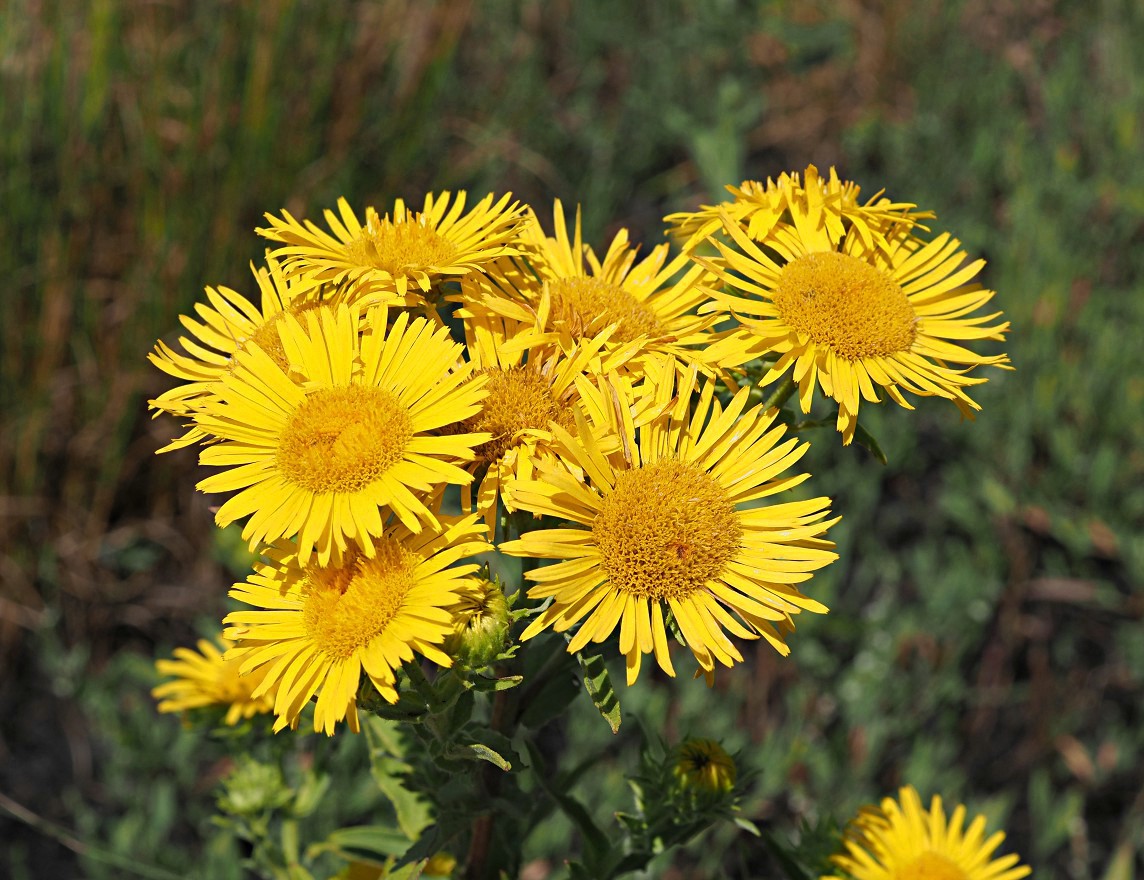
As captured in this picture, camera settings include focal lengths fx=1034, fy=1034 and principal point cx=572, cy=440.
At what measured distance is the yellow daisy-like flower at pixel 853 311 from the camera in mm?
1696

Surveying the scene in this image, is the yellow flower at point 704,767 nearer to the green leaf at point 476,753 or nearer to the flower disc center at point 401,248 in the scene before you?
the green leaf at point 476,753

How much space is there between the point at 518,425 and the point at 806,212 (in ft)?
2.34

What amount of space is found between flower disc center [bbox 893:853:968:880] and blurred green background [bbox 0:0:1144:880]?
1.26m

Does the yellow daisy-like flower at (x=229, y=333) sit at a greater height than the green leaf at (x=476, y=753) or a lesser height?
greater

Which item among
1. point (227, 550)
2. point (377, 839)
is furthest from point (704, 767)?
point (227, 550)

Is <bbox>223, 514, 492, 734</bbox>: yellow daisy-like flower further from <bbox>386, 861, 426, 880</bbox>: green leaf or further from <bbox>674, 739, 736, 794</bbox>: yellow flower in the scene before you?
<bbox>674, 739, 736, 794</bbox>: yellow flower

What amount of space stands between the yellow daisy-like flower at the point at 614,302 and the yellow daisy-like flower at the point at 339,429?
0.18 metres

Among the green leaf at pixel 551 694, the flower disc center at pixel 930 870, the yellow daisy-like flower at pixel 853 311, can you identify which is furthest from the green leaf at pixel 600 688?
the flower disc center at pixel 930 870

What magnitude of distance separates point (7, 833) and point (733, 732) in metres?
2.68

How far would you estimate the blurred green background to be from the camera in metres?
3.79

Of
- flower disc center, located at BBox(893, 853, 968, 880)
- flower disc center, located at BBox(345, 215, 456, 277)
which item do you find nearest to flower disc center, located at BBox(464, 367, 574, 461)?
flower disc center, located at BBox(345, 215, 456, 277)

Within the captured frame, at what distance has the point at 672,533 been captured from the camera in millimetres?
1581

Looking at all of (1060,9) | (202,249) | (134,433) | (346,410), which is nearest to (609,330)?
(346,410)

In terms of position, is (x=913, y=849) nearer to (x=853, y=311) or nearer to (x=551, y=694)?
(x=551, y=694)
